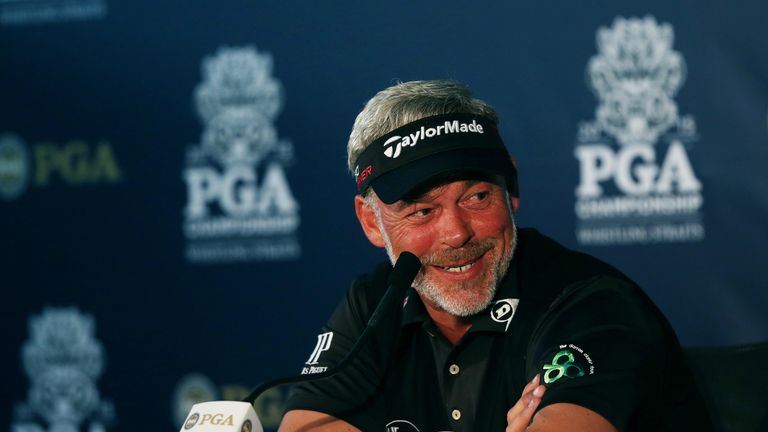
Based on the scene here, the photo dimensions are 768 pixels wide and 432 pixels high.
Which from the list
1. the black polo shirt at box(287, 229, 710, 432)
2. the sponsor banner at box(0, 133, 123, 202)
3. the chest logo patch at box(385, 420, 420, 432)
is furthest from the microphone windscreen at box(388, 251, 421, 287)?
the sponsor banner at box(0, 133, 123, 202)

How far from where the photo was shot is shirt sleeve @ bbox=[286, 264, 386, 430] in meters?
2.02

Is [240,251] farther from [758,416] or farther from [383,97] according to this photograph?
[758,416]

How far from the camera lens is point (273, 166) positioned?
11.3ft

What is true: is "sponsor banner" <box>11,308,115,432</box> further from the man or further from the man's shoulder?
the man's shoulder

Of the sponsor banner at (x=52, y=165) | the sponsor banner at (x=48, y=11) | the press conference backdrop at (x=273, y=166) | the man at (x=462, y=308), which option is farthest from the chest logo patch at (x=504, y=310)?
the sponsor banner at (x=48, y=11)

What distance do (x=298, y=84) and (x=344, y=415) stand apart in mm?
1658

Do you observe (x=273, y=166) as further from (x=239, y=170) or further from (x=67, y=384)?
(x=67, y=384)

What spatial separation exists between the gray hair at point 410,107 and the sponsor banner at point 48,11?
193cm

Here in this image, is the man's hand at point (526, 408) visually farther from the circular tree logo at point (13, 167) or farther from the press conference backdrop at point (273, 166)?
the circular tree logo at point (13, 167)

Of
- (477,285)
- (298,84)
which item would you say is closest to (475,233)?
(477,285)

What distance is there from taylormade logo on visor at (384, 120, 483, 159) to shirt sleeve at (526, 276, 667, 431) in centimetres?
34

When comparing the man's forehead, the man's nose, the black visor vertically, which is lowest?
the man's nose

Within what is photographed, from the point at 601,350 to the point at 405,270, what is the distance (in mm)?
350

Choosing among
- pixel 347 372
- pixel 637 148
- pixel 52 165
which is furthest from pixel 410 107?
pixel 52 165
